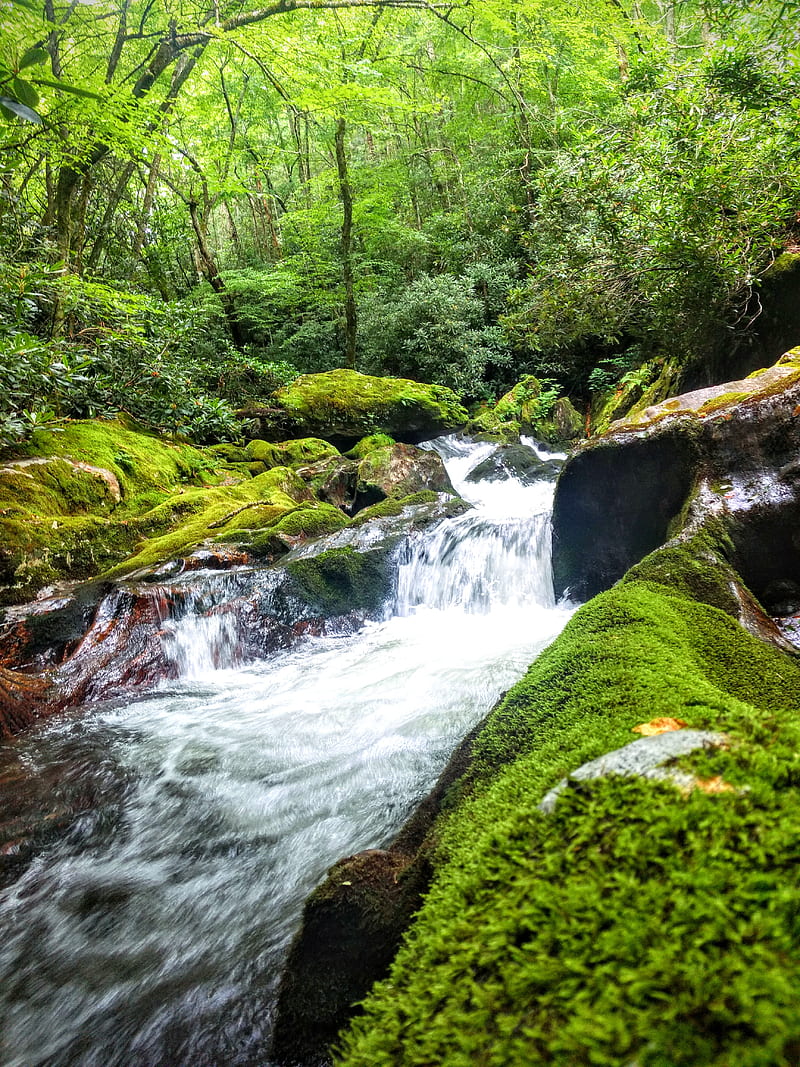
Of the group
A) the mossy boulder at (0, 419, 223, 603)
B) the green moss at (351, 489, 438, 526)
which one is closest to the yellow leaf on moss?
the mossy boulder at (0, 419, 223, 603)

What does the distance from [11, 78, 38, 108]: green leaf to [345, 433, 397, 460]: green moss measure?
37.9 feet

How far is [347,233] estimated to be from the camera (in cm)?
1453

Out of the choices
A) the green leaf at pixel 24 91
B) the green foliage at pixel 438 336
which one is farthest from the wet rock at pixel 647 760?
the green foliage at pixel 438 336

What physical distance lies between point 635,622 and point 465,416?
12946 millimetres

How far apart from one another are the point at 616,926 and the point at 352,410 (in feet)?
44.8

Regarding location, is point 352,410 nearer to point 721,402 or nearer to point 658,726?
point 721,402

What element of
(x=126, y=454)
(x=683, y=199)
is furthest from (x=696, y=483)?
(x=126, y=454)

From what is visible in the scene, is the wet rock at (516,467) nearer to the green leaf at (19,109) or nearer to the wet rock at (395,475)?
the wet rock at (395,475)

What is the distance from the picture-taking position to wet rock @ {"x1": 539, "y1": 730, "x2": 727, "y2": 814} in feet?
3.58

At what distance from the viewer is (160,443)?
32.0 feet

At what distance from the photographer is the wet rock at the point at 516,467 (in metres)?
11.7

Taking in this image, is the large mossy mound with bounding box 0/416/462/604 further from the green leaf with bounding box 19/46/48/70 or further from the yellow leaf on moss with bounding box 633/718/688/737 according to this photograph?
the yellow leaf on moss with bounding box 633/718/688/737

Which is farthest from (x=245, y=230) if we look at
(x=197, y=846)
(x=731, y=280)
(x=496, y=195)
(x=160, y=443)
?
(x=197, y=846)

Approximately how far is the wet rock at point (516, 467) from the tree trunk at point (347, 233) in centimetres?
600
